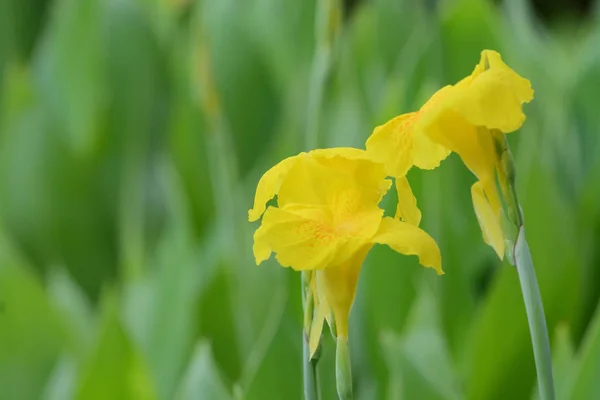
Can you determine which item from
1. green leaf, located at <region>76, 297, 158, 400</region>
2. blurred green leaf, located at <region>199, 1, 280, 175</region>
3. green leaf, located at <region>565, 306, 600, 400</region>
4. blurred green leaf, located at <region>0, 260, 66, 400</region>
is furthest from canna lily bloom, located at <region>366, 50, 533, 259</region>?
blurred green leaf, located at <region>199, 1, 280, 175</region>

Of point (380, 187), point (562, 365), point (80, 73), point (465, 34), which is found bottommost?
point (562, 365)

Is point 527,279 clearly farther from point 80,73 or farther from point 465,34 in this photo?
point 80,73

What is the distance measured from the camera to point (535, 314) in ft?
0.78

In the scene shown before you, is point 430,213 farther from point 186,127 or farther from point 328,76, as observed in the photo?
point 186,127

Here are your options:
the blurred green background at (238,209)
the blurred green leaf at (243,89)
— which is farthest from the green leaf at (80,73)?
the blurred green leaf at (243,89)

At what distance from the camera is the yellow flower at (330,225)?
237 millimetres

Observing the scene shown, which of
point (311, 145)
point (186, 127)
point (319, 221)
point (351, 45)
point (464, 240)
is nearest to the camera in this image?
point (319, 221)

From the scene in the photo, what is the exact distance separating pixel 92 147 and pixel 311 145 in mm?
421

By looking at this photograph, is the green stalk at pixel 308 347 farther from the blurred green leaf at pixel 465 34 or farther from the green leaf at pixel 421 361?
the blurred green leaf at pixel 465 34

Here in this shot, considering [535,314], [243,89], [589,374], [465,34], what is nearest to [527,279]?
[535,314]

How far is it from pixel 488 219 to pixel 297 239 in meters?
0.06

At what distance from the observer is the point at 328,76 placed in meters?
0.54

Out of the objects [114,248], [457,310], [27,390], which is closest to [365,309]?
[457,310]

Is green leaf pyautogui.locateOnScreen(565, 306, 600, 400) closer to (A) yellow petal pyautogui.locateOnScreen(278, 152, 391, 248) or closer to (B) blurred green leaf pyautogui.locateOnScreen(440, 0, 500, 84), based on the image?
(A) yellow petal pyautogui.locateOnScreen(278, 152, 391, 248)
